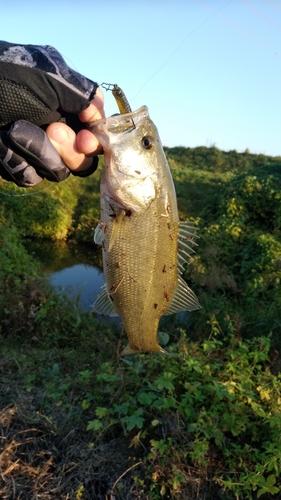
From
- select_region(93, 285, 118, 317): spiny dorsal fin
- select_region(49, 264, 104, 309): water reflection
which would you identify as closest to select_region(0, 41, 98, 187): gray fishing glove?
select_region(93, 285, 118, 317): spiny dorsal fin

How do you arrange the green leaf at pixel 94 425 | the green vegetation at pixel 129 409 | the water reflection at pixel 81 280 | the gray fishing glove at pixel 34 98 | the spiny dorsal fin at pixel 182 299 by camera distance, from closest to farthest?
the gray fishing glove at pixel 34 98
the spiny dorsal fin at pixel 182 299
the green vegetation at pixel 129 409
the green leaf at pixel 94 425
the water reflection at pixel 81 280

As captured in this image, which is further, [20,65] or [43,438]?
[43,438]

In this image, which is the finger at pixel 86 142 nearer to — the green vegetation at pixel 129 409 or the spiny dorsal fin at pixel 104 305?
the spiny dorsal fin at pixel 104 305

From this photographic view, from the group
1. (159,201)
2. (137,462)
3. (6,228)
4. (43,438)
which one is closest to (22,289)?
(6,228)

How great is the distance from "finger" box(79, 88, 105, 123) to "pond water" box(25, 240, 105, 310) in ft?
22.6

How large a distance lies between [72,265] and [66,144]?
929 cm

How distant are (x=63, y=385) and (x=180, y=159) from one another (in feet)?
54.2

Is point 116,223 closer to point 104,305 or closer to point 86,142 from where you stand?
point 86,142

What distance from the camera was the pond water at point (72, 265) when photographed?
31.8ft

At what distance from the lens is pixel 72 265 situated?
11273 millimetres

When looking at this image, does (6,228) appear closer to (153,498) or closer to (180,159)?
(153,498)

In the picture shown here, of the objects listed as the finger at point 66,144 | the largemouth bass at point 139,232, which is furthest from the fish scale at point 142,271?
the finger at point 66,144

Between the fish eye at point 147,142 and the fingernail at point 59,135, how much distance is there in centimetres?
39

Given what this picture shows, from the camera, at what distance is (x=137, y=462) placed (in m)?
3.76
